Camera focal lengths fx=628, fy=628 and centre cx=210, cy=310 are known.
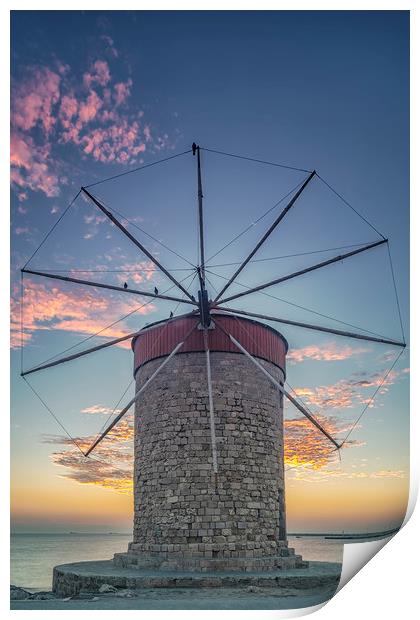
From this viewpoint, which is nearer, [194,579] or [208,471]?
[194,579]

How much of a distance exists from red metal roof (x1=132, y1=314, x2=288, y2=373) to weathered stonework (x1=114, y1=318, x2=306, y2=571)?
232 millimetres

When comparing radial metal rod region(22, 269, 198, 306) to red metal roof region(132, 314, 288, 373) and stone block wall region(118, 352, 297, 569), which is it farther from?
stone block wall region(118, 352, 297, 569)

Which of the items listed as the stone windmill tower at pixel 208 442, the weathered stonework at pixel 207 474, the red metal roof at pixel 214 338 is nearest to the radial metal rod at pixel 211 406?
the stone windmill tower at pixel 208 442

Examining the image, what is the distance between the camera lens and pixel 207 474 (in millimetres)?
12625

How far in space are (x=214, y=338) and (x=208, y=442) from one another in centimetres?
216

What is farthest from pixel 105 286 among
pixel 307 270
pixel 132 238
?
pixel 307 270

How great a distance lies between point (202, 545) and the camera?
1212 cm

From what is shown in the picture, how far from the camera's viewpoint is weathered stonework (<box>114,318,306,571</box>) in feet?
40.3

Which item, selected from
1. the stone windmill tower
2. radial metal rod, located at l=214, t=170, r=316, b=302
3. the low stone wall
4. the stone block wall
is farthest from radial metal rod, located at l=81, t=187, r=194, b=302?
the low stone wall

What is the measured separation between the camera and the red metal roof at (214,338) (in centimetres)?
1331

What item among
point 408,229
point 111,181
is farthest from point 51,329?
point 408,229

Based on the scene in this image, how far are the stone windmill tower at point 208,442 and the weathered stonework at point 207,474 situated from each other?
20mm

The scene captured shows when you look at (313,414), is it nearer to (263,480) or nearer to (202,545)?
(263,480)

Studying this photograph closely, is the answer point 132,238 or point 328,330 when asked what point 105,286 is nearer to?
point 132,238
